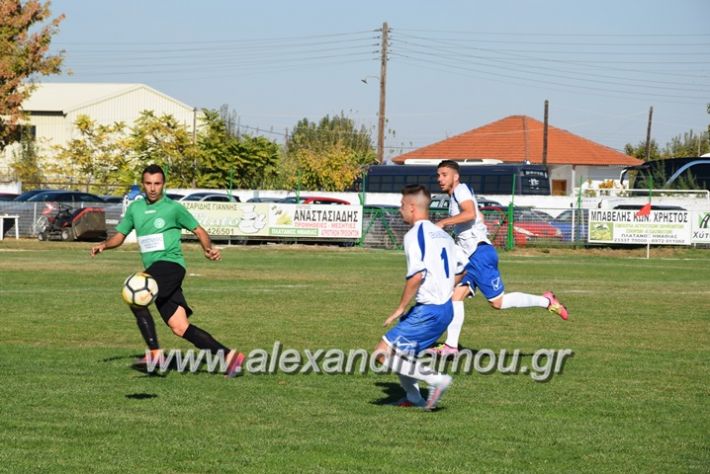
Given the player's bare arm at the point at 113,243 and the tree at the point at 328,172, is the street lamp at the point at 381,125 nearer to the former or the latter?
the tree at the point at 328,172

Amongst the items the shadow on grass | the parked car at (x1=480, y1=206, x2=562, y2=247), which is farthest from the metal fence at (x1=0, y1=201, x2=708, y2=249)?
the shadow on grass

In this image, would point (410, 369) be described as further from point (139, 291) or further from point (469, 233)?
point (469, 233)

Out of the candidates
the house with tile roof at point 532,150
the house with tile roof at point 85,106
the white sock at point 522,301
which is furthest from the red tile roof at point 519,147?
the white sock at point 522,301

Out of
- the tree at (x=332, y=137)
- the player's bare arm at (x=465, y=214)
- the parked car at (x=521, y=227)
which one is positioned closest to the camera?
the player's bare arm at (x=465, y=214)

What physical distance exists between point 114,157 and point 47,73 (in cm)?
1417

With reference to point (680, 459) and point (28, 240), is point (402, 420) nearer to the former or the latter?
point (680, 459)

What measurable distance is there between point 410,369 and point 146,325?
2.74 m

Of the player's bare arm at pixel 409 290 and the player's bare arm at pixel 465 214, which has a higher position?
the player's bare arm at pixel 465 214

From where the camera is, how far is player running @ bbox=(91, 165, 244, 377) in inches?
374

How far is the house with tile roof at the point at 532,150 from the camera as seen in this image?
3184 inches

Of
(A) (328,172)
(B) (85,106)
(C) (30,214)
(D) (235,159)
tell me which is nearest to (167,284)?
(C) (30,214)

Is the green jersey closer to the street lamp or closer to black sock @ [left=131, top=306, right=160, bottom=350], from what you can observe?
black sock @ [left=131, top=306, right=160, bottom=350]

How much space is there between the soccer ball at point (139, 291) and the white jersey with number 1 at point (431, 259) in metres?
2.45

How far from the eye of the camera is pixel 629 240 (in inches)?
1403
